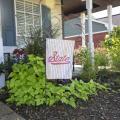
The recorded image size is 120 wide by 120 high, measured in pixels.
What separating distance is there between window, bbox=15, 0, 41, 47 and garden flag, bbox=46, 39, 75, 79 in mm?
2783

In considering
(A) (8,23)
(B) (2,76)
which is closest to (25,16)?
(A) (8,23)

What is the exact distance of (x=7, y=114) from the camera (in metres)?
5.59

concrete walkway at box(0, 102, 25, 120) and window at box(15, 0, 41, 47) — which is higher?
window at box(15, 0, 41, 47)

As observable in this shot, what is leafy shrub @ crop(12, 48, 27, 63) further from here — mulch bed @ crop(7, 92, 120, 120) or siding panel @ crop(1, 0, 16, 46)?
mulch bed @ crop(7, 92, 120, 120)

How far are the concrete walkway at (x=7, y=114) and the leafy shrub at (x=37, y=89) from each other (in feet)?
0.71

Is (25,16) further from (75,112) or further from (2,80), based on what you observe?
(75,112)

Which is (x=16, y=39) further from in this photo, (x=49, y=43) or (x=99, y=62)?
(x=49, y=43)

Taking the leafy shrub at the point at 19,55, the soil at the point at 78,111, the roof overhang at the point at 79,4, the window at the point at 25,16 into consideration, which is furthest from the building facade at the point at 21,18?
the soil at the point at 78,111

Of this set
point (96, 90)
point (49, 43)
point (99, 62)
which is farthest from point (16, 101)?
point (99, 62)

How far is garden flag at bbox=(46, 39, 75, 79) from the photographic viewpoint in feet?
20.2

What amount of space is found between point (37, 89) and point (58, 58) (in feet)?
2.58

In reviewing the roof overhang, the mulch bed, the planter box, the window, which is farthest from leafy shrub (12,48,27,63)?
the roof overhang

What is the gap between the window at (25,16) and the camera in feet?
30.8

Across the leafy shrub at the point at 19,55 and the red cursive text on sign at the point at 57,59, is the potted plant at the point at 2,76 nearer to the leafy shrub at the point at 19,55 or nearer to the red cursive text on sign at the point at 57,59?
the leafy shrub at the point at 19,55
